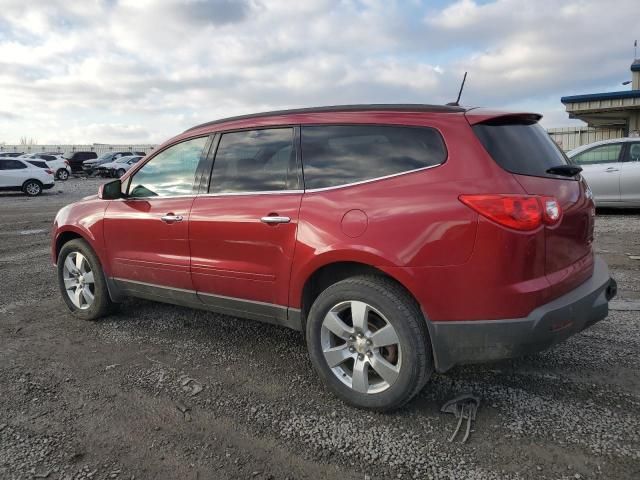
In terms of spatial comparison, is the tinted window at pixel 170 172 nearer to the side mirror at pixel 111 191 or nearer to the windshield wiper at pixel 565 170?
the side mirror at pixel 111 191

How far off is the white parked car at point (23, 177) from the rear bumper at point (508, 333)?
73.6ft

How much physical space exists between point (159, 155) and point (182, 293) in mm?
1207

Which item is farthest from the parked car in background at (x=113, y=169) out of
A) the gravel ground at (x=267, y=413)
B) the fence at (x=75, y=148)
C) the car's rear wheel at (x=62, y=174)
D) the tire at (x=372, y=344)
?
the tire at (x=372, y=344)

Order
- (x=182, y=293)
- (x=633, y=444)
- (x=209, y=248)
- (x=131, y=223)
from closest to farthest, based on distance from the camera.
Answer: (x=633, y=444)
(x=209, y=248)
(x=182, y=293)
(x=131, y=223)

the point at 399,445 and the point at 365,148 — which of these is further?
the point at 365,148

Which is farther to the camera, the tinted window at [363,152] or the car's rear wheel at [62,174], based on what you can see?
the car's rear wheel at [62,174]

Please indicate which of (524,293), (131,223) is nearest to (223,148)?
(131,223)

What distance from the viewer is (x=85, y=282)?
4852mm

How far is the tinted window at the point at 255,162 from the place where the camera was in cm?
351

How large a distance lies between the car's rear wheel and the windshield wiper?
3283 cm

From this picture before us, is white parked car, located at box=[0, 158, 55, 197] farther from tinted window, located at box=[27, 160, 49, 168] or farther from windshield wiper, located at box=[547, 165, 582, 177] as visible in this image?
windshield wiper, located at box=[547, 165, 582, 177]

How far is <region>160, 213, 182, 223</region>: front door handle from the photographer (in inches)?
156

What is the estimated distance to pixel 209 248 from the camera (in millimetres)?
3750

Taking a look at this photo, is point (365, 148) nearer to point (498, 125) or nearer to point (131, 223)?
point (498, 125)
